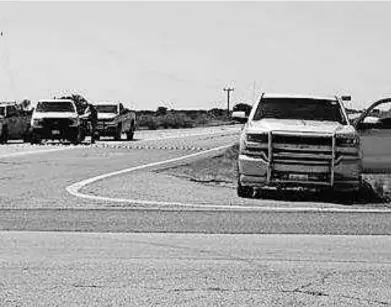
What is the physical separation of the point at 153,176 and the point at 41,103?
76.1 ft

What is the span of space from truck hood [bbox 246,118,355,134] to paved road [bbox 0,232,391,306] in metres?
4.81

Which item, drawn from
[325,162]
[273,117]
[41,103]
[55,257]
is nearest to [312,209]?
[325,162]

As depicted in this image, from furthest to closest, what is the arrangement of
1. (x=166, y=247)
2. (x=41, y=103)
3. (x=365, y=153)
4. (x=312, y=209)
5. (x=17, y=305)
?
(x=41, y=103), (x=365, y=153), (x=312, y=209), (x=166, y=247), (x=17, y=305)

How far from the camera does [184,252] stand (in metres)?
10.0

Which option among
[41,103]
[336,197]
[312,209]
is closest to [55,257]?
[312,209]

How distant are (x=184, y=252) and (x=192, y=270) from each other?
3.50 feet

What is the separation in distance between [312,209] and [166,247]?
4626 millimetres

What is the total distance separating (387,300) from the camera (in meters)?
7.69

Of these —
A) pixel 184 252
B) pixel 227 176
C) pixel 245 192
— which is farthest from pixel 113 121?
pixel 184 252

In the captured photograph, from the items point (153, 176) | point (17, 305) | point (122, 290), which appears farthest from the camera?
point (153, 176)

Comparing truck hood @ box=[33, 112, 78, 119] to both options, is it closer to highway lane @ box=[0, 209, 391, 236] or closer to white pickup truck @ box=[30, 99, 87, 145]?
white pickup truck @ box=[30, 99, 87, 145]

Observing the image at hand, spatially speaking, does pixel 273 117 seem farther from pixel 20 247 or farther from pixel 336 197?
pixel 20 247

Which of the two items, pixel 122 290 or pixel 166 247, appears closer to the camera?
pixel 122 290

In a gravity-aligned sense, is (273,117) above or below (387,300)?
above
